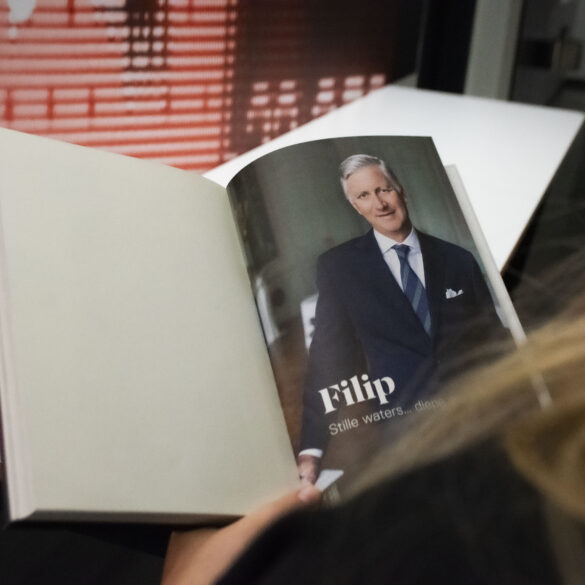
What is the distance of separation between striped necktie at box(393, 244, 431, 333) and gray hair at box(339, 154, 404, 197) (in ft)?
0.23

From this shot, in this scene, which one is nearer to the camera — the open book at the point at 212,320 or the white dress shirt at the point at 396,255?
the open book at the point at 212,320

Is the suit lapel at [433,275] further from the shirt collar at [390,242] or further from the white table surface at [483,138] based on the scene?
the white table surface at [483,138]

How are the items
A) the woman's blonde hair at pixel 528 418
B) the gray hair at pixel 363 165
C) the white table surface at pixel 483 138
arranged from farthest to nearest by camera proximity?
the white table surface at pixel 483 138 < the gray hair at pixel 363 165 < the woman's blonde hair at pixel 528 418

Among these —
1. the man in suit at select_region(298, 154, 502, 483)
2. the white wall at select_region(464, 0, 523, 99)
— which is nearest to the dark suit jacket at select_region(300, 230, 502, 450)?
the man in suit at select_region(298, 154, 502, 483)

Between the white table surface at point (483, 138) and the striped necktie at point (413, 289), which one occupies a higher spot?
the white table surface at point (483, 138)

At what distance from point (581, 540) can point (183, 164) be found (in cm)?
84

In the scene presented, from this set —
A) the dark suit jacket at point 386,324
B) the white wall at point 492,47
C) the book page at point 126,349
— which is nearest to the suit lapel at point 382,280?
the dark suit jacket at point 386,324

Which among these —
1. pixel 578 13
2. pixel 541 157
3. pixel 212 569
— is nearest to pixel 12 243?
pixel 212 569

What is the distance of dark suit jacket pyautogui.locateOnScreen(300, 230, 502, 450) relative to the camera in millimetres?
512

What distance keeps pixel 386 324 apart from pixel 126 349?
212mm

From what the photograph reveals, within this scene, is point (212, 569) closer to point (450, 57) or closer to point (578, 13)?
point (450, 57)

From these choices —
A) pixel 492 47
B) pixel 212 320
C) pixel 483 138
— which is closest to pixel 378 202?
pixel 212 320

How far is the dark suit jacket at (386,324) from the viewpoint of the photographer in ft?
1.68

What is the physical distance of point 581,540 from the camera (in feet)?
0.95
